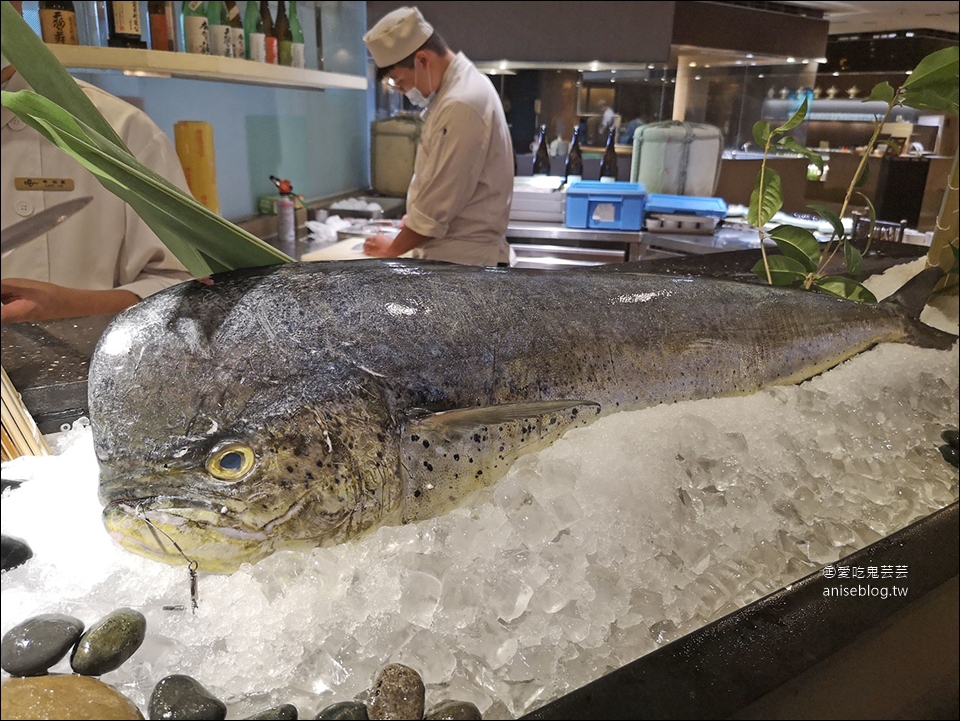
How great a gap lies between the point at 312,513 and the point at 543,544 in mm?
257

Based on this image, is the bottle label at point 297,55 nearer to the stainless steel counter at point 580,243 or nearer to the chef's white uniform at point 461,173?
the chef's white uniform at point 461,173

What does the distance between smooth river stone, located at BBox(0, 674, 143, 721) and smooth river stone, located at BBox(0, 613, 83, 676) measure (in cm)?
1

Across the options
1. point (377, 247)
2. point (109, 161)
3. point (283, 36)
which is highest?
point (283, 36)

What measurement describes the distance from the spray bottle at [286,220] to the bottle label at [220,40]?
0.68 meters

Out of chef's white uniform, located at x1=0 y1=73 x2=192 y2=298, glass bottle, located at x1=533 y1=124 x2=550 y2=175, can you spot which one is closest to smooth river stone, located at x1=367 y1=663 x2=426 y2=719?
chef's white uniform, located at x1=0 y1=73 x2=192 y2=298

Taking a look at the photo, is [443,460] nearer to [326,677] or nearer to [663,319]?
[326,677]

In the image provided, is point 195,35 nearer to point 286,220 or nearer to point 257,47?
point 257,47

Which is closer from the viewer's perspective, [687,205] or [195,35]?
[195,35]

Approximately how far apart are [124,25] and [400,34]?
3.06ft

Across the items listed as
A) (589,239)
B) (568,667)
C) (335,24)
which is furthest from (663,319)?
(335,24)

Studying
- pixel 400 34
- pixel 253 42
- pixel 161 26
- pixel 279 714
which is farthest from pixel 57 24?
pixel 279 714

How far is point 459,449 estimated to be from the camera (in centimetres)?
74

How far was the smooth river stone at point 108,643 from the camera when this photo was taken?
0.52m

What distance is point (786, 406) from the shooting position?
98 cm
